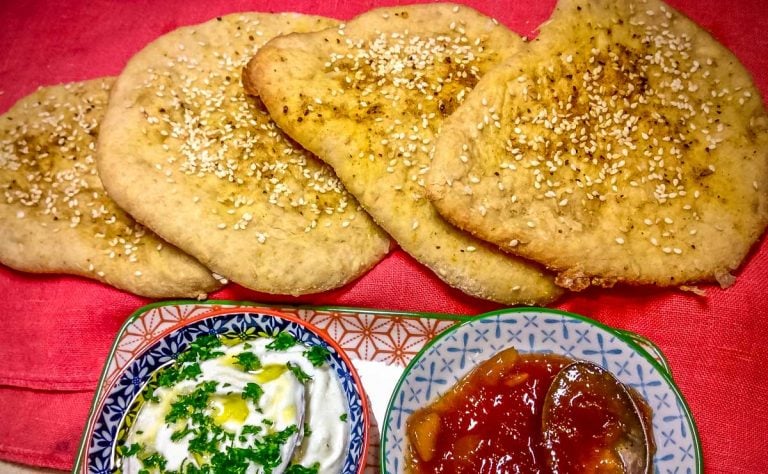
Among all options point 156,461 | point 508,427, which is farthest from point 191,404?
point 508,427

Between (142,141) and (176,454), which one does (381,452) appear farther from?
(142,141)

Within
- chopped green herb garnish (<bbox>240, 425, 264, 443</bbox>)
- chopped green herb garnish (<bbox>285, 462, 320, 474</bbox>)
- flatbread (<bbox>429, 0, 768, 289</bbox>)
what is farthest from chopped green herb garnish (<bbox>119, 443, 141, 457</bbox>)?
flatbread (<bbox>429, 0, 768, 289</bbox>)

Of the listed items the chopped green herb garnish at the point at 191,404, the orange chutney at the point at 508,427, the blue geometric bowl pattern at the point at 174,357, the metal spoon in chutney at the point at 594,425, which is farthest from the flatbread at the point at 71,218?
the metal spoon in chutney at the point at 594,425

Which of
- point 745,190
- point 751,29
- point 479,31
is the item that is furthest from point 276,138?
point 751,29

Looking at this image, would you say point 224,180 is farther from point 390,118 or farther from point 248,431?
point 248,431

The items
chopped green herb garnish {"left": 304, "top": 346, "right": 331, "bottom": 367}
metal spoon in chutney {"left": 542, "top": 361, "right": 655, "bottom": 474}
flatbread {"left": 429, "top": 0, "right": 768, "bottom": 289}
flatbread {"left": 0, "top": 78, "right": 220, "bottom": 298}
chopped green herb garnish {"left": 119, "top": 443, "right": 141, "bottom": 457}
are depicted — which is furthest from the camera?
→ flatbread {"left": 0, "top": 78, "right": 220, "bottom": 298}

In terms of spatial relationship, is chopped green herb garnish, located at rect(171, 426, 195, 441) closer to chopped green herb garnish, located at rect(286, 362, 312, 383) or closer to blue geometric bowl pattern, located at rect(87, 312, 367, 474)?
blue geometric bowl pattern, located at rect(87, 312, 367, 474)
